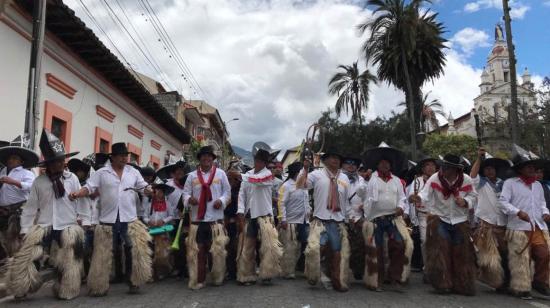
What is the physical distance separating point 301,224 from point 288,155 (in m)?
79.1

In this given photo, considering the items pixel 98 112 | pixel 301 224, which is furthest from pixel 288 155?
pixel 301 224

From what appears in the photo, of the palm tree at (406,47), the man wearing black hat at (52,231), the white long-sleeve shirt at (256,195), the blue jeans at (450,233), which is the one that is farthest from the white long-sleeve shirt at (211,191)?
the palm tree at (406,47)

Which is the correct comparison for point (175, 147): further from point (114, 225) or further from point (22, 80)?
point (114, 225)

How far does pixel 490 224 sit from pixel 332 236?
249cm

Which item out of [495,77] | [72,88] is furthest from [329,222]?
[495,77]

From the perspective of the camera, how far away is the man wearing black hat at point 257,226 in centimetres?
717

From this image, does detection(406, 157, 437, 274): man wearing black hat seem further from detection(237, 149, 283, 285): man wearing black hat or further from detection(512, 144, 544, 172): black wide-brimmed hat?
detection(237, 149, 283, 285): man wearing black hat

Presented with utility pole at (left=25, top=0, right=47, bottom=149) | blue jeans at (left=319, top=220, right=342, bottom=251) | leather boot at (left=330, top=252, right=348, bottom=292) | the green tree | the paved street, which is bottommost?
the paved street

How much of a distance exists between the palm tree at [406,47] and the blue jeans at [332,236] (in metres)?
15.1

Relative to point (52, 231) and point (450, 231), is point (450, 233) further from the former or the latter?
point (52, 231)

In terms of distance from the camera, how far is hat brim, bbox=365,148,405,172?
293 inches

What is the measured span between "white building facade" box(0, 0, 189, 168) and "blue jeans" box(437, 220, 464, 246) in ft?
22.7

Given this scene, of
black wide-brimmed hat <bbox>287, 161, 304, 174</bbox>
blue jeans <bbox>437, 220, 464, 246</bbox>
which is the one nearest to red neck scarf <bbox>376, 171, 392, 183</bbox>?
blue jeans <bbox>437, 220, 464, 246</bbox>

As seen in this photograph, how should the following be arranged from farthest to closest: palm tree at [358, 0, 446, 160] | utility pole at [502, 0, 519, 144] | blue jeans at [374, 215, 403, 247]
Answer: palm tree at [358, 0, 446, 160]
utility pole at [502, 0, 519, 144]
blue jeans at [374, 215, 403, 247]
